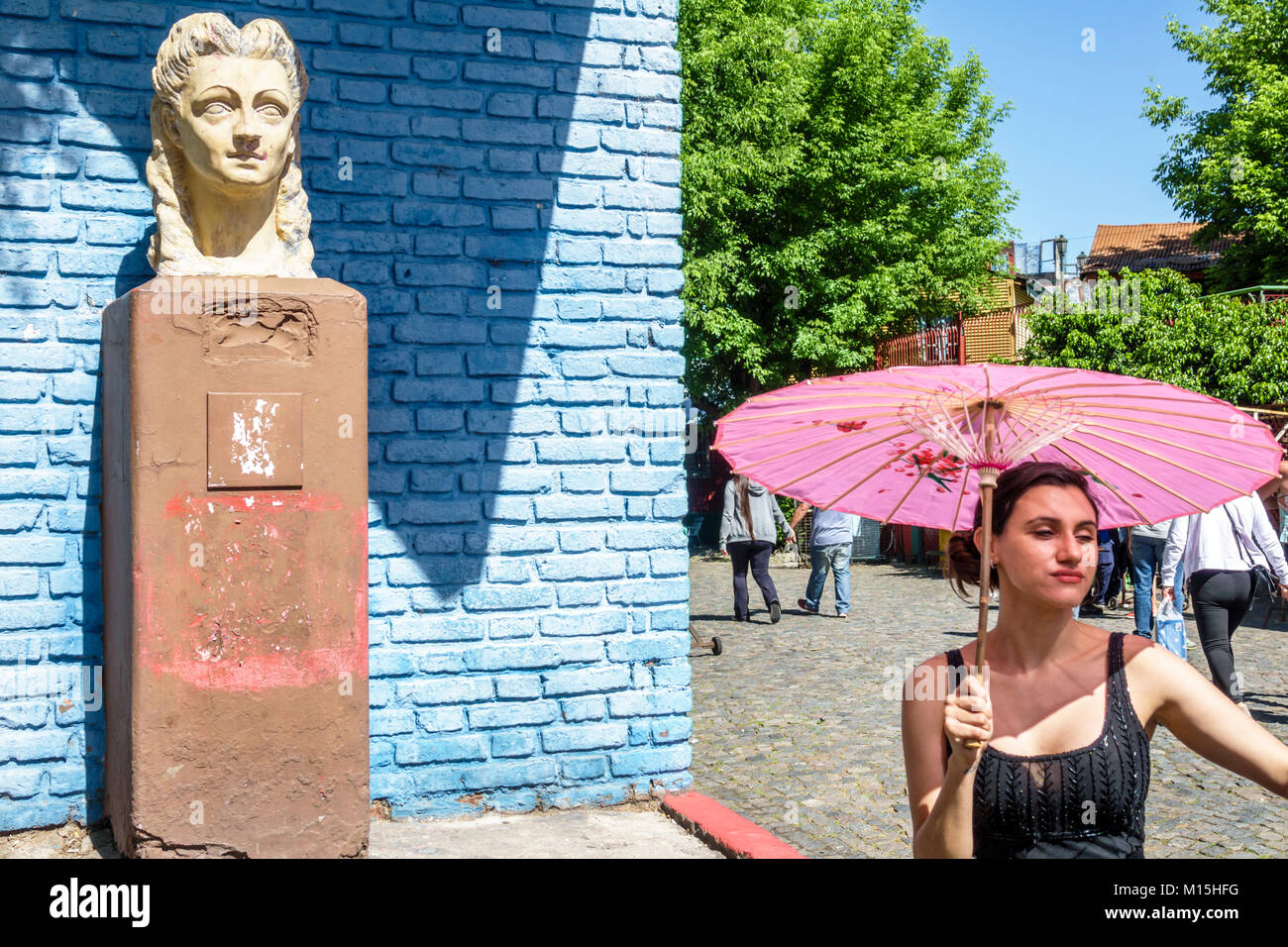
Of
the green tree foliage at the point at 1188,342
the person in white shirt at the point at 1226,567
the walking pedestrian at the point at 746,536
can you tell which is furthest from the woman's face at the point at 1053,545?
the green tree foliage at the point at 1188,342

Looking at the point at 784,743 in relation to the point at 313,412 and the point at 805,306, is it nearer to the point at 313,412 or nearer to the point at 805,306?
the point at 313,412

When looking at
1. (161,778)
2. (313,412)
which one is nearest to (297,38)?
(313,412)

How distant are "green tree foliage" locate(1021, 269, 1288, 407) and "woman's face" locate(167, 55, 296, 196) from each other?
1384cm

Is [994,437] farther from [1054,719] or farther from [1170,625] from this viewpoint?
[1170,625]

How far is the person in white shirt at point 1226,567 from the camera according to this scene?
7.75 meters

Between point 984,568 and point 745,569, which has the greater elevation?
point 984,568

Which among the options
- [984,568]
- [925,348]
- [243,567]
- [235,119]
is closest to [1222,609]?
[984,568]

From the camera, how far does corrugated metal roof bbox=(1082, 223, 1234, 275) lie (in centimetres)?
3956

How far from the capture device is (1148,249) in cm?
4534

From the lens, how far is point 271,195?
4781 mm

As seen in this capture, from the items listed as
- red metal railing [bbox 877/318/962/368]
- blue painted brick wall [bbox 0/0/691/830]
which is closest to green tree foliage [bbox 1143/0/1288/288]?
red metal railing [bbox 877/318/962/368]

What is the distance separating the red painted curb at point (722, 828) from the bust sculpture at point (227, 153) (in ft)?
9.39

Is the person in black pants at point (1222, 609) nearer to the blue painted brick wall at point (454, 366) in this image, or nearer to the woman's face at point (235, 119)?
the blue painted brick wall at point (454, 366)

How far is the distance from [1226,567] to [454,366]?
5.25 meters
